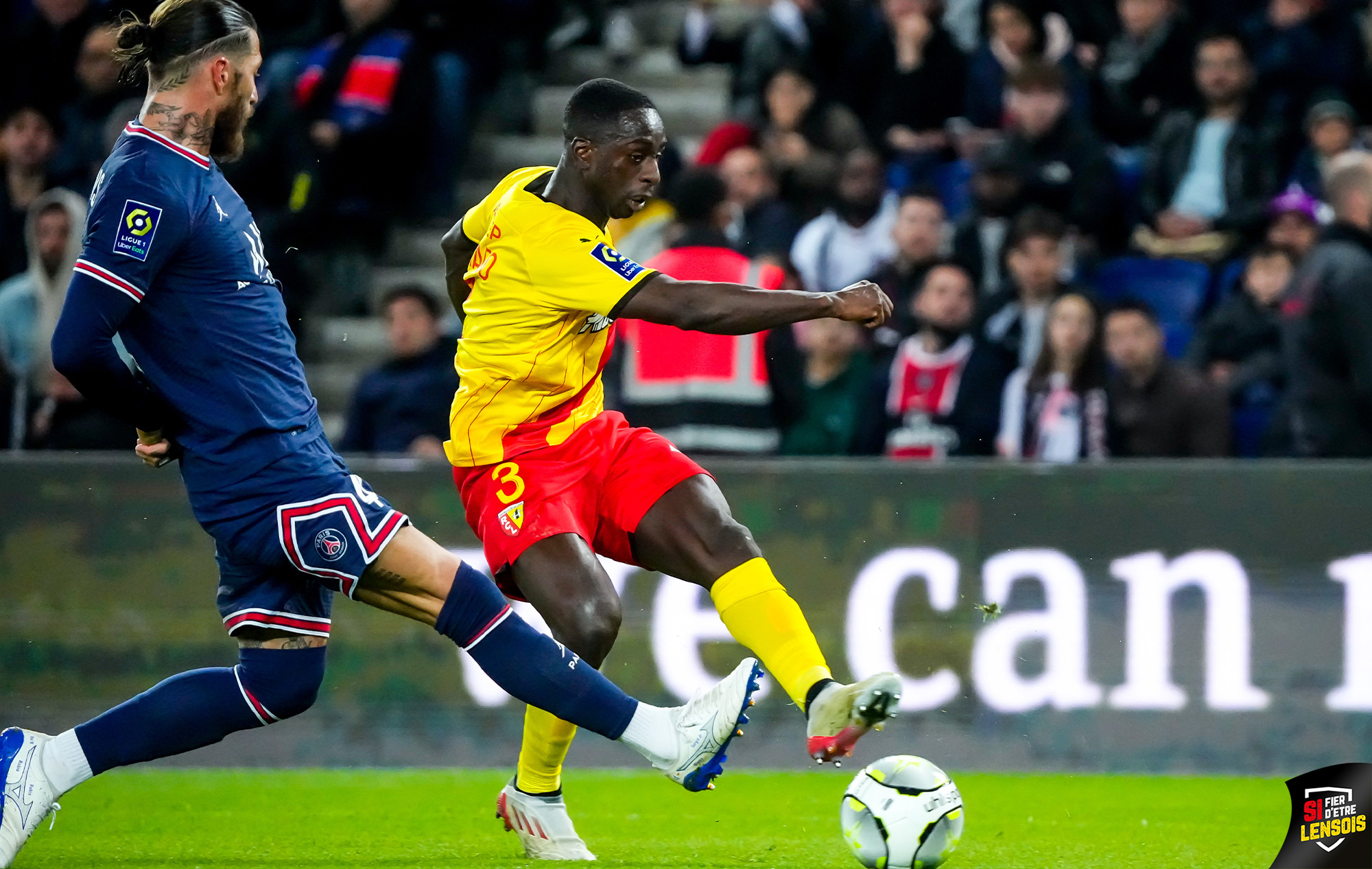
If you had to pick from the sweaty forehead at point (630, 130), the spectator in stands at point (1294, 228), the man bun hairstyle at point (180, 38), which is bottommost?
the spectator in stands at point (1294, 228)

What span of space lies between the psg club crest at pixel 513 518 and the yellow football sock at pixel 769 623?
1.89 ft

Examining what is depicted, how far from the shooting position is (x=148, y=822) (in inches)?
220

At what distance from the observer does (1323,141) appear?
9.05 meters

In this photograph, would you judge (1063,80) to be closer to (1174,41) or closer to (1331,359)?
(1174,41)

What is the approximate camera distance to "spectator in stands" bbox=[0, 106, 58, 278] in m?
9.73

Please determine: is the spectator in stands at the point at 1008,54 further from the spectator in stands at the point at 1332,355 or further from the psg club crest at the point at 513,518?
the psg club crest at the point at 513,518

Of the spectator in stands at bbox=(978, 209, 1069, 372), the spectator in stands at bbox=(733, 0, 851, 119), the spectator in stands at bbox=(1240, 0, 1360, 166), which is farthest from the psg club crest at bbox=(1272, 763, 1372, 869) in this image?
the spectator in stands at bbox=(733, 0, 851, 119)

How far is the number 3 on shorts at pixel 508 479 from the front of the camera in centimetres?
Answer: 485

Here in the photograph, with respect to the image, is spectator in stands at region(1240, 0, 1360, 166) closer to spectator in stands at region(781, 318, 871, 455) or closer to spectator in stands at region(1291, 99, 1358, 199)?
spectator in stands at region(1291, 99, 1358, 199)

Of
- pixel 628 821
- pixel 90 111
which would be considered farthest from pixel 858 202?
pixel 90 111

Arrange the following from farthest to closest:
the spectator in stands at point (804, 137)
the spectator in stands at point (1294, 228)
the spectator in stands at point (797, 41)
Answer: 1. the spectator in stands at point (797, 41)
2. the spectator in stands at point (804, 137)
3. the spectator in stands at point (1294, 228)

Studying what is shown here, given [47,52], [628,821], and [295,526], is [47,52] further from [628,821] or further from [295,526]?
[295,526]

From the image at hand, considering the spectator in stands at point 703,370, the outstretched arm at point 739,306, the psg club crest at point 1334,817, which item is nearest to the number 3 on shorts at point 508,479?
the outstretched arm at point 739,306

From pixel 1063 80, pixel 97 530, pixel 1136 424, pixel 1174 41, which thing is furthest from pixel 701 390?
pixel 1174 41
